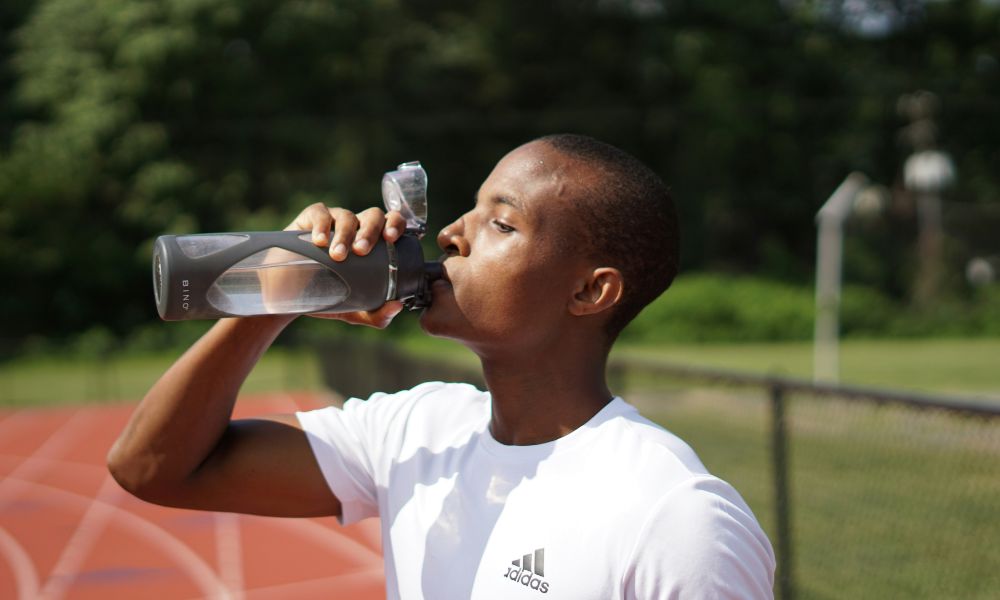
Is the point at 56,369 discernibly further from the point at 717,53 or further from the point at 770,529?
the point at 717,53

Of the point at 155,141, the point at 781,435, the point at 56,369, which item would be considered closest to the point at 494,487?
the point at 781,435

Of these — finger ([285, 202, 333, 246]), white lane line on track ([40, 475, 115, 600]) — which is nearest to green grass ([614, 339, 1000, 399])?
white lane line on track ([40, 475, 115, 600])

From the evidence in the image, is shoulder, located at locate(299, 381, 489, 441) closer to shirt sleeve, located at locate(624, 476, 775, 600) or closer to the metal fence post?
shirt sleeve, located at locate(624, 476, 775, 600)

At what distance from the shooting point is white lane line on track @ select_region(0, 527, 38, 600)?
6758 millimetres

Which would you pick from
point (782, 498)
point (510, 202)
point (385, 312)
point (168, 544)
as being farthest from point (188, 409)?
point (168, 544)

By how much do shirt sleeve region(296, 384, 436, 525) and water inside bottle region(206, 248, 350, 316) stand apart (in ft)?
1.27

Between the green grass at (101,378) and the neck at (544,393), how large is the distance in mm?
16565

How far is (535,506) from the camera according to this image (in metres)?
1.68

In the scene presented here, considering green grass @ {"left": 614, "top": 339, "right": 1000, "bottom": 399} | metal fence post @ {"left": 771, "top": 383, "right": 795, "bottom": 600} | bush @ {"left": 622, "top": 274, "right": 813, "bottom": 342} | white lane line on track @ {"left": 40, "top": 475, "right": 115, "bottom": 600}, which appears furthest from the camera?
bush @ {"left": 622, "top": 274, "right": 813, "bottom": 342}

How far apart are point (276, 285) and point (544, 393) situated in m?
0.51

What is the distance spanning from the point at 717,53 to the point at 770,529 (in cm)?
3306

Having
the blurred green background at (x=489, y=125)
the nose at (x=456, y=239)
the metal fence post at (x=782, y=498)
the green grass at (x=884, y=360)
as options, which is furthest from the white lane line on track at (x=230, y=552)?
the blurred green background at (x=489, y=125)

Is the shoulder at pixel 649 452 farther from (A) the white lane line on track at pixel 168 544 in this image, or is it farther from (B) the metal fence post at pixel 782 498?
(A) the white lane line on track at pixel 168 544

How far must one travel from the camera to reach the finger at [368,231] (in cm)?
171
